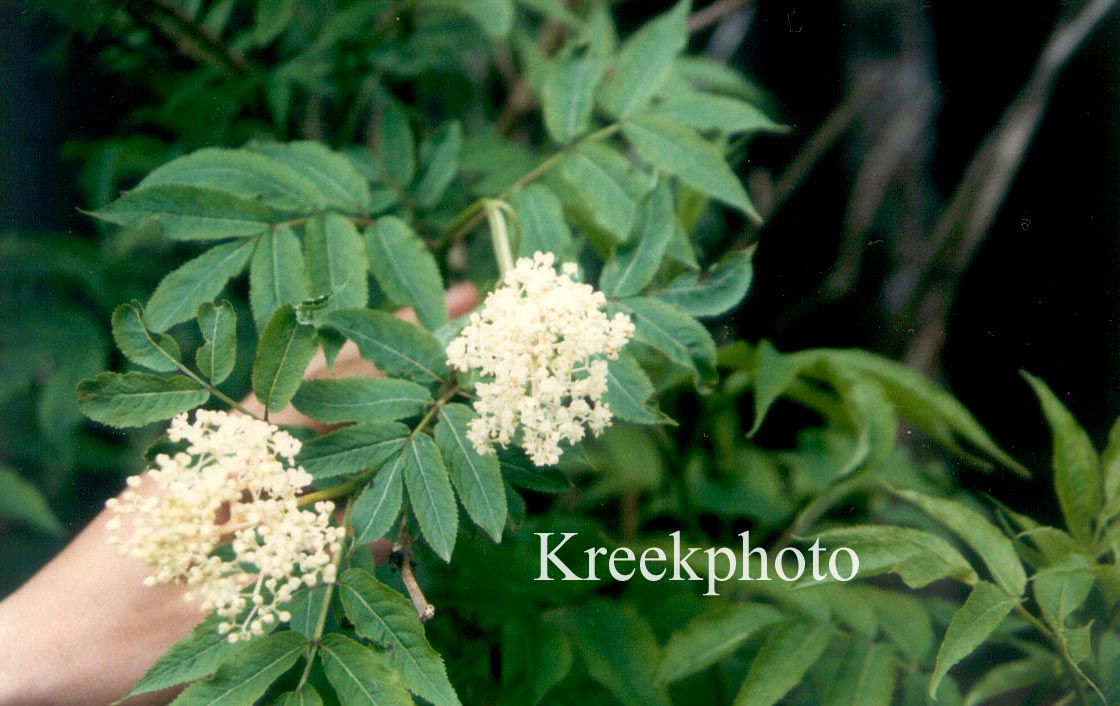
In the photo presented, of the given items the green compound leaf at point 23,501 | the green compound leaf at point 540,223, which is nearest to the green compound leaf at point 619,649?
the green compound leaf at point 540,223

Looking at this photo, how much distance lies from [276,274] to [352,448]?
235 millimetres

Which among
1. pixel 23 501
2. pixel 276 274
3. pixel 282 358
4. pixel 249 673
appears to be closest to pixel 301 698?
pixel 249 673

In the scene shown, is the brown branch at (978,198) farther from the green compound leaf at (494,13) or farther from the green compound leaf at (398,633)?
the green compound leaf at (398,633)

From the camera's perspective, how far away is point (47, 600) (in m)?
0.88

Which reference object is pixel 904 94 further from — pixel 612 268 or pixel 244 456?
pixel 244 456

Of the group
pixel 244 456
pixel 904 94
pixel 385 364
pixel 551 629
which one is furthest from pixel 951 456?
pixel 244 456

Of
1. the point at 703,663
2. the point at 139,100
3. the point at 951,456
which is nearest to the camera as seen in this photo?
the point at 703,663

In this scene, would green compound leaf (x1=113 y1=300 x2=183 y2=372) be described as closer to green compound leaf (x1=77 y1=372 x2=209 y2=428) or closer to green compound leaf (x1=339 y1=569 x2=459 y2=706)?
green compound leaf (x1=77 y1=372 x2=209 y2=428)

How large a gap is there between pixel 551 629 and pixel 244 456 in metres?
0.43

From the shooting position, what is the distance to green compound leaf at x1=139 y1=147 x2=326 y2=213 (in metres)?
0.94

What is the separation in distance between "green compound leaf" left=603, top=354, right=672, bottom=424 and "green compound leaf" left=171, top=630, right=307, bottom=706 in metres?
0.34

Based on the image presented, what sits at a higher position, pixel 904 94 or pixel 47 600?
pixel 904 94

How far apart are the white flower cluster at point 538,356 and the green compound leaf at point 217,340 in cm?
19

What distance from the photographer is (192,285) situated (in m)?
0.87
